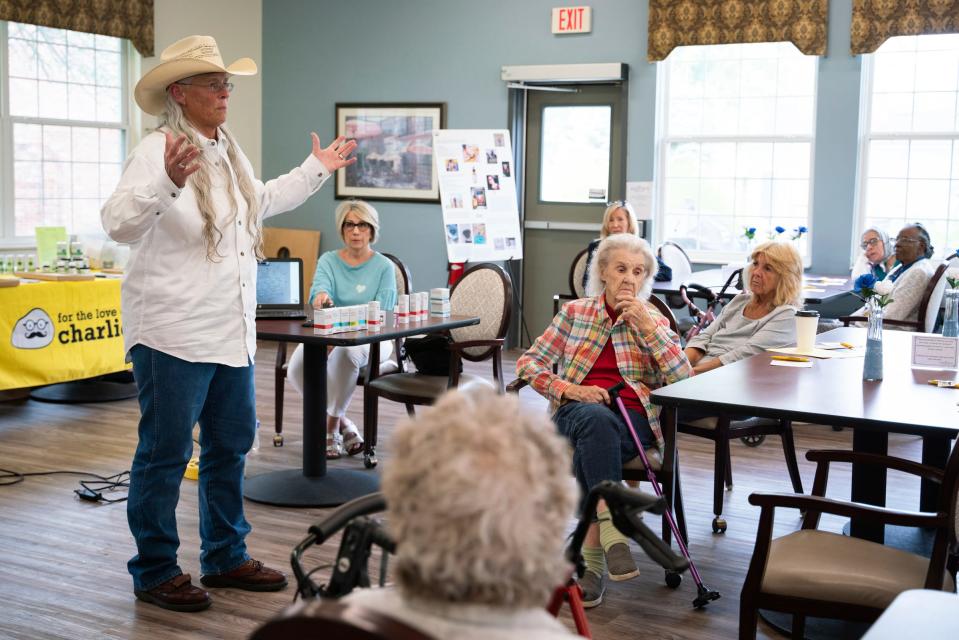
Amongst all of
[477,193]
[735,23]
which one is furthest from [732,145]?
[477,193]

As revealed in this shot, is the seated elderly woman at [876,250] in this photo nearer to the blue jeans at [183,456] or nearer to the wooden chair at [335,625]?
the blue jeans at [183,456]

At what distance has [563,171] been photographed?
8.63 m

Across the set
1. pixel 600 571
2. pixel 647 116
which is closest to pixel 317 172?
pixel 600 571

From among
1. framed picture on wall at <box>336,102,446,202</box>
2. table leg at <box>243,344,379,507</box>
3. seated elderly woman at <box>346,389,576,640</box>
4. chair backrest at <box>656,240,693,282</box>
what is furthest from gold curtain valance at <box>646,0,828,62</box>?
seated elderly woman at <box>346,389,576,640</box>

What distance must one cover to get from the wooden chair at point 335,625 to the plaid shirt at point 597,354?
7.95 feet

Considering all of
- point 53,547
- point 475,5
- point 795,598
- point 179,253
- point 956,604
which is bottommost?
point 53,547

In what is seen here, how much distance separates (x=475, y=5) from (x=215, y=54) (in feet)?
19.4

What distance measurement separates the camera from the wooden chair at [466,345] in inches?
183

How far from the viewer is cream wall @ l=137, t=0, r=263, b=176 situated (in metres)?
8.44

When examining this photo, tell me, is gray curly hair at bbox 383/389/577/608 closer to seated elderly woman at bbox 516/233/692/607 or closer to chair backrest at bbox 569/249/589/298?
seated elderly woman at bbox 516/233/692/607

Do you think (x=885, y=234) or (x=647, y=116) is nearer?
(x=885, y=234)

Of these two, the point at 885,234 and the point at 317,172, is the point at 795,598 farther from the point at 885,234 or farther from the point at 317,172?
the point at 885,234

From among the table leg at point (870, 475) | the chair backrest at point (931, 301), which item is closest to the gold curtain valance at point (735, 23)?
the chair backrest at point (931, 301)

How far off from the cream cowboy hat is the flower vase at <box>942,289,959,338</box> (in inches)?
99.0
